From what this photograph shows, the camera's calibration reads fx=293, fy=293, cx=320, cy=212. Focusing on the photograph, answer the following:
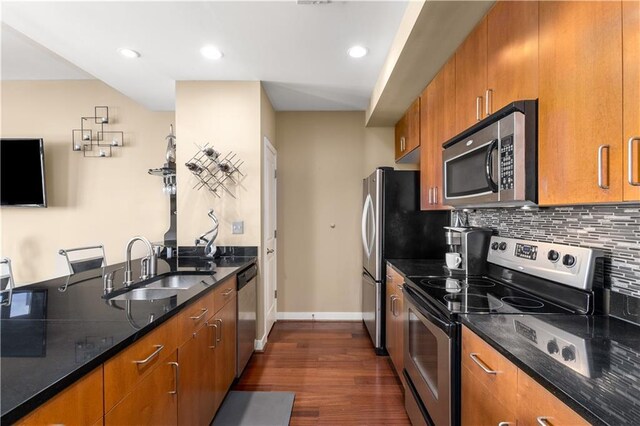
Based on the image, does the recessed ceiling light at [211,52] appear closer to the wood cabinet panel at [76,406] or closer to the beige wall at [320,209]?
the beige wall at [320,209]

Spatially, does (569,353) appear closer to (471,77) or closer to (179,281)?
(471,77)

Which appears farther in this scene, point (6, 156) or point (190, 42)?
point (6, 156)

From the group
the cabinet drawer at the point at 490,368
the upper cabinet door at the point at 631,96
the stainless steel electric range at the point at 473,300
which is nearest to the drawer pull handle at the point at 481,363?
the cabinet drawer at the point at 490,368

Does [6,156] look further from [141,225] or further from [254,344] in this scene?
[254,344]

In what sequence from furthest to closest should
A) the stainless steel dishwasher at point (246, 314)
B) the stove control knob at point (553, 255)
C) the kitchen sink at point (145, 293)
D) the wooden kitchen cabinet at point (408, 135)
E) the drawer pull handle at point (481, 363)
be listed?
the wooden kitchen cabinet at point (408, 135), the stainless steel dishwasher at point (246, 314), the kitchen sink at point (145, 293), the stove control knob at point (553, 255), the drawer pull handle at point (481, 363)

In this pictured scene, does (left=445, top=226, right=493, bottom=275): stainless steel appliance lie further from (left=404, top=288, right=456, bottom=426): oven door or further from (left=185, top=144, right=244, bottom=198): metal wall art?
(left=185, top=144, right=244, bottom=198): metal wall art

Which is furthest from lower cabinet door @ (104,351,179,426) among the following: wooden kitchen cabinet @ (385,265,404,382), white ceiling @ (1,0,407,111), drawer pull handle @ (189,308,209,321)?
white ceiling @ (1,0,407,111)

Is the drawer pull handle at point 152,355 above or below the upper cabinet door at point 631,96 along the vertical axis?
below

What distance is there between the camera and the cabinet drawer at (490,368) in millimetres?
877

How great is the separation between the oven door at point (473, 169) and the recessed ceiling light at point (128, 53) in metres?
2.51

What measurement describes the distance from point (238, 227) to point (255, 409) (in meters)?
1.48

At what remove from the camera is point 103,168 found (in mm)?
3455

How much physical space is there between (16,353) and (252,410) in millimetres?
1542

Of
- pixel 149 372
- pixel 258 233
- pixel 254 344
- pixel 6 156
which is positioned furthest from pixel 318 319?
pixel 6 156
